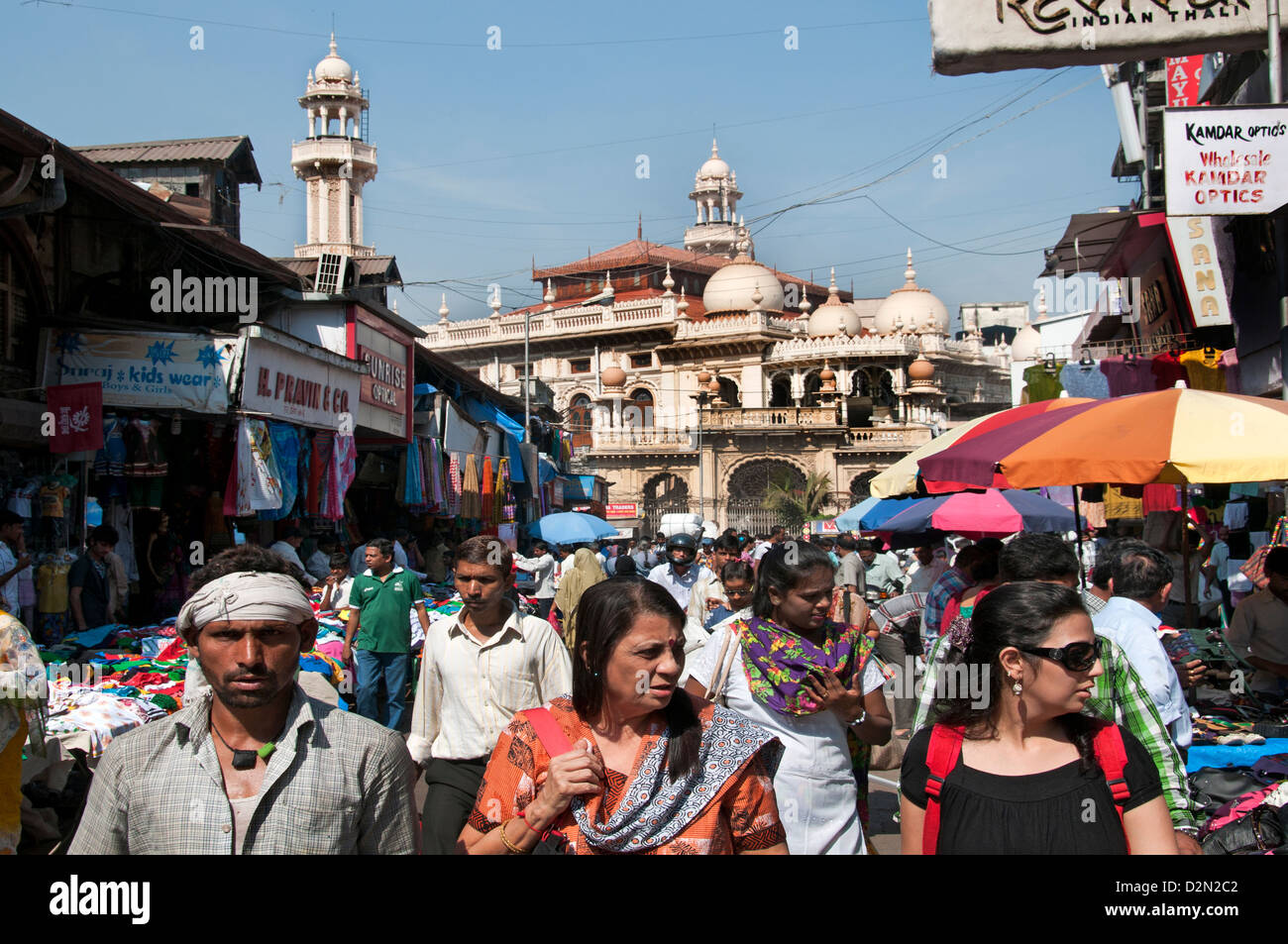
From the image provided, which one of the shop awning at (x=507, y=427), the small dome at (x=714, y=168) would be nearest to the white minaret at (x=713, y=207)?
the small dome at (x=714, y=168)

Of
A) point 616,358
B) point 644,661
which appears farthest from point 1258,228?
point 616,358

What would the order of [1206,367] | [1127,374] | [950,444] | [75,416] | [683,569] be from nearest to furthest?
[950,444]
[75,416]
[683,569]
[1206,367]
[1127,374]

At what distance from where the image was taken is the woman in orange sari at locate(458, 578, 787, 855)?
2.69 metres

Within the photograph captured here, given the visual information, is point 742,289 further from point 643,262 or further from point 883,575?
point 883,575

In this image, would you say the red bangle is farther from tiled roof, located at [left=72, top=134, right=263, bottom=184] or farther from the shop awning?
the shop awning

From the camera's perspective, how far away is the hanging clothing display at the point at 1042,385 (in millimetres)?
17344

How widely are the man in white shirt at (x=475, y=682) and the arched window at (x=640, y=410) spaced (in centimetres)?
4944

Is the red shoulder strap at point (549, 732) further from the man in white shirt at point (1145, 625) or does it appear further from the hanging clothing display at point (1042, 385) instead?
the hanging clothing display at point (1042, 385)

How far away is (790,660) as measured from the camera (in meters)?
3.98

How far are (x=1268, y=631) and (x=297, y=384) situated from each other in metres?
10.0

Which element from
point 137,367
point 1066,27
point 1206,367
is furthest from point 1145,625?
point 1206,367

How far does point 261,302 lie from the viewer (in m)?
14.4

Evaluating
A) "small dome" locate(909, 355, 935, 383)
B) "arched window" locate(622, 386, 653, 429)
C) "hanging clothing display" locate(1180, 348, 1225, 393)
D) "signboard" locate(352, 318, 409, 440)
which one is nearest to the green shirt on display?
"signboard" locate(352, 318, 409, 440)
